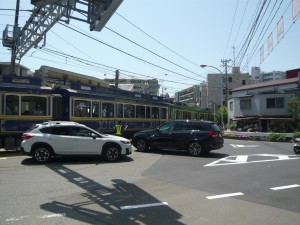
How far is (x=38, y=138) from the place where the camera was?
43.6ft

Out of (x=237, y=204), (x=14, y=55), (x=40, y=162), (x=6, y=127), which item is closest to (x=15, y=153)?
(x=6, y=127)

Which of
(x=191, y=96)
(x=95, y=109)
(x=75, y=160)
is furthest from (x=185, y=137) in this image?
(x=191, y=96)

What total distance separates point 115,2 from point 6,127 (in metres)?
8.89

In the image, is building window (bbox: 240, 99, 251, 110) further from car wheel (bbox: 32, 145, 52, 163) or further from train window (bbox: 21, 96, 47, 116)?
car wheel (bbox: 32, 145, 52, 163)

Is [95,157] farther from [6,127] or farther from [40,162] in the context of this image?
[6,127]

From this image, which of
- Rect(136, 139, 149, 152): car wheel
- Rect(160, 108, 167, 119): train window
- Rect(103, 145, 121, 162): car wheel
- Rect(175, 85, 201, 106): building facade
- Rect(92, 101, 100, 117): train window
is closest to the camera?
Rect(103, 145, 121, 162): car wheel

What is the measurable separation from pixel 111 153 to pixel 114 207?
22.5ft

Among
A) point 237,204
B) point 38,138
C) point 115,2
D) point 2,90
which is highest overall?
point 115,2

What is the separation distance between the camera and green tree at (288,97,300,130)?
133 ft

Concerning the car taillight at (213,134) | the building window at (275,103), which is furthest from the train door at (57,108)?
the building window at (275,103)

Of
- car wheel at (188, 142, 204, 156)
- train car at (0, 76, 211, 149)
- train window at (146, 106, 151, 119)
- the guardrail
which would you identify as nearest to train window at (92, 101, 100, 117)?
train car at (0, 76, 211, 149)

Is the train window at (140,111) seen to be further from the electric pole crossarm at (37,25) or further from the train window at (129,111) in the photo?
the electric pole crossarm at (37,25)

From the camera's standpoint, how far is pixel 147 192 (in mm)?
8734

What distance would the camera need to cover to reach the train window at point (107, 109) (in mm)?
21994
